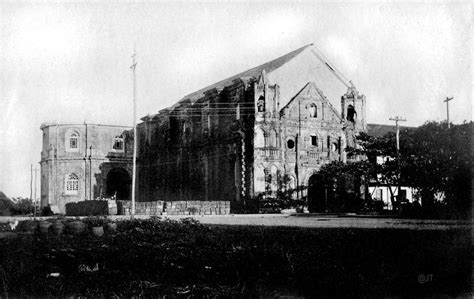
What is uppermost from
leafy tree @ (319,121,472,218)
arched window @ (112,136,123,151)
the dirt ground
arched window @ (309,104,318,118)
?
arched window @ (309,104,318,118)

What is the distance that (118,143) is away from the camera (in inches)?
2228

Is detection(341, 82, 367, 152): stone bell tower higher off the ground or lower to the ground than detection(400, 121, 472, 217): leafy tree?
higher

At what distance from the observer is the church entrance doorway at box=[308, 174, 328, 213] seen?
131ft

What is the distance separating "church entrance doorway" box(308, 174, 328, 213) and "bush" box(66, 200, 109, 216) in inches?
625

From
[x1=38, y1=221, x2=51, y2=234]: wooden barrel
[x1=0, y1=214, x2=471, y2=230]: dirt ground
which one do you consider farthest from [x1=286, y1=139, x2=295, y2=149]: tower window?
[x1=38, y1=221, x2=51, y2=234]: wooden barrel

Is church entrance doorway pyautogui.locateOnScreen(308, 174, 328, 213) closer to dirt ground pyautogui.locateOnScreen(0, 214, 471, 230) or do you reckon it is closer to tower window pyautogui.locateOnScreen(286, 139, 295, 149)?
tower window pyautogui.locateOnScreen(286, 139, 295, 149)

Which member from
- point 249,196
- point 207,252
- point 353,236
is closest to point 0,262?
point 207,252

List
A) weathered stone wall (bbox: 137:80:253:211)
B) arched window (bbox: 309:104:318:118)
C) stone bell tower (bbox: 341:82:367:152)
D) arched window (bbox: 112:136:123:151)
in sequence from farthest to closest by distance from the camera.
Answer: arched window (bbox: 112:136:123:151) < stone bell tower (bbox: 341:82:367:152) < arched window (bbox: 309:104:318:118) < weathered stone wall (bbox: 137:80:253:211)

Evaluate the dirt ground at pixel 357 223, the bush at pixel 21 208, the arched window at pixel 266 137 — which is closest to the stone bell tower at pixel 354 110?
the arched window at pixel 266 137

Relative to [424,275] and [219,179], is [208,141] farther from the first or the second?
[424,275]

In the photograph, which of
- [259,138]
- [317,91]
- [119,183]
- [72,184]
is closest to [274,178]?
[259,138]

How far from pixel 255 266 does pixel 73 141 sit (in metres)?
48.7

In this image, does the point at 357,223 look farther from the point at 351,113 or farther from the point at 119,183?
the point at 119,183

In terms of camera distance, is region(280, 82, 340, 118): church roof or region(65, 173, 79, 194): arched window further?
region(65, 173, 79, 194): arched window
